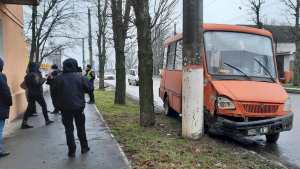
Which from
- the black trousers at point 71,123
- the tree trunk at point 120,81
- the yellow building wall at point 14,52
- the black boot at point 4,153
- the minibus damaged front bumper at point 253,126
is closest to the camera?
the black trousers at point 71,123

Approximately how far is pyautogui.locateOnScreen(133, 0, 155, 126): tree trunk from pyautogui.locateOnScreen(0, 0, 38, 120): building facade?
3876 mm

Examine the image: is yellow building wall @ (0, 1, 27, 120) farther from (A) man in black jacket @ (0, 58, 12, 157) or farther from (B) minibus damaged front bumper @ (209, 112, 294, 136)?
(B) minibus damaged front bumper @ (209, 112, 294, 136)

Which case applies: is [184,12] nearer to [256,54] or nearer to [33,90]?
[256,54]

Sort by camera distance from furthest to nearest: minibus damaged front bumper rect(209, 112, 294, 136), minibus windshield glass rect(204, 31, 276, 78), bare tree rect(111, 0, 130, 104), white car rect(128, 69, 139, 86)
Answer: white car rect(128, 69, 139, 86), bare tree rect(111, 0, 130, 104), minibus windshield glass rect(204, 31, 276, 78), minibus damaged front bumper rect(209, 112, 294, 136)

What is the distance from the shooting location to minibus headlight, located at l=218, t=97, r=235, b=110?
203 inches

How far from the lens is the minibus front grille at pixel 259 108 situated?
16.8 feet

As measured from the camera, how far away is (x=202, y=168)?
13.3 ft

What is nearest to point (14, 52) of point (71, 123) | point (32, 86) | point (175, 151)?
point (32, 86)

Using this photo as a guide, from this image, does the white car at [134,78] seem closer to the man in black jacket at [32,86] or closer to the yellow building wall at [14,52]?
the yellow building wall at [14,52]

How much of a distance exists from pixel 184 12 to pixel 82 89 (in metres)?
2.58

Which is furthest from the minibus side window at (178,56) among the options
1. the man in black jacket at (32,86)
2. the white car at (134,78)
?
the white car at (134,78)

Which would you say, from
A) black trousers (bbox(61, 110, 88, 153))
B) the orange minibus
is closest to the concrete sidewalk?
black trousers (bbox(61, 110, 88, 153))

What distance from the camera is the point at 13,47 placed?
28.5ft

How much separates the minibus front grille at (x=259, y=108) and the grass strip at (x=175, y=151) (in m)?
0.82
